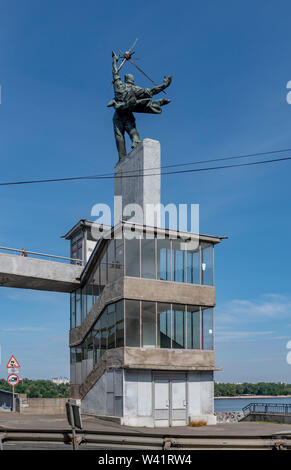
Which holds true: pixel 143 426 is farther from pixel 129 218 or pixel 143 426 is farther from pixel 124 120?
pixel 124 120

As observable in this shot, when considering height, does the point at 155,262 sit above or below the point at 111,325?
above

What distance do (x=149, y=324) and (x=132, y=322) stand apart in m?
1.06

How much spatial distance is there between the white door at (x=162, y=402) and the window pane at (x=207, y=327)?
3.29m

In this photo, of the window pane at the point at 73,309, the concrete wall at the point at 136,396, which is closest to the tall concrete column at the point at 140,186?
the window pane at the point at 73,309

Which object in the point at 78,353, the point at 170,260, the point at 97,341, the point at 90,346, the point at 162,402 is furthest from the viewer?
the point at 78,353

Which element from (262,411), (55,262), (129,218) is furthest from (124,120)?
(262,411)

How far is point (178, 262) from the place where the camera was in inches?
1294

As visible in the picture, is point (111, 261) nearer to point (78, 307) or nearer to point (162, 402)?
point (78, 307)

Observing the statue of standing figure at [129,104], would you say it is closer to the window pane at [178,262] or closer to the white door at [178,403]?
the window pane at [178,262]

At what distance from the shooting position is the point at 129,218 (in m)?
36.4

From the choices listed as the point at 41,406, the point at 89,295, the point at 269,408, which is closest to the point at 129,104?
the point at 89,295

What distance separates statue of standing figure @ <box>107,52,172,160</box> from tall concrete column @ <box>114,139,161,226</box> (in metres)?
2.46

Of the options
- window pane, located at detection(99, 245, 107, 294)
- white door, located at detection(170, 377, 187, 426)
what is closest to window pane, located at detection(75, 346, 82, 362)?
window pane, located at detection(99, 245, 107, 294)

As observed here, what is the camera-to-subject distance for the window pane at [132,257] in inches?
1236
